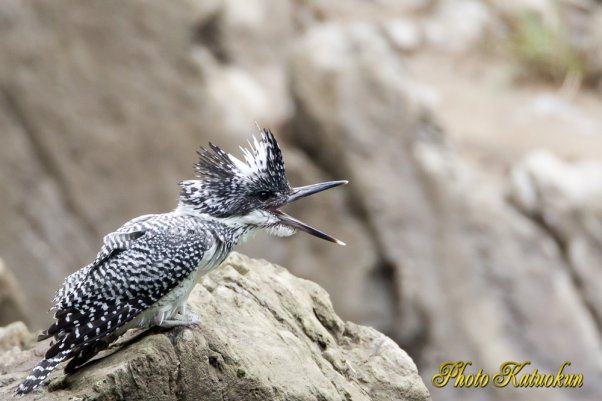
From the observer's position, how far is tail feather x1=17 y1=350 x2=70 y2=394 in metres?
5.73

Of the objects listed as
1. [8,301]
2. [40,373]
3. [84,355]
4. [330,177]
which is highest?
[330,177]

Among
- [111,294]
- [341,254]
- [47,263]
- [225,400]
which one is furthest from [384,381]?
[47,263]

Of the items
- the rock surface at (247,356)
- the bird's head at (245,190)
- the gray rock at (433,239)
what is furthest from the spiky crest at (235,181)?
the gray rock at (433,239)

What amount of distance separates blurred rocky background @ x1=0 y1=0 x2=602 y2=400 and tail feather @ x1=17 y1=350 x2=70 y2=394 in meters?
8.51

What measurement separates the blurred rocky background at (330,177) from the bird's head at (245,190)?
7.47m

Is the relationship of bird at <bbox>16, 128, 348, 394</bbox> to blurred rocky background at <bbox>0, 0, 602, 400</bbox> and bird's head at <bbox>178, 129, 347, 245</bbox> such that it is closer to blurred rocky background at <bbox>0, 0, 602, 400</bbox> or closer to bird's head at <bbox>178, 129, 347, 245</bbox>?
bird's head at <bbox>178, 129, 347, 245</bbox>

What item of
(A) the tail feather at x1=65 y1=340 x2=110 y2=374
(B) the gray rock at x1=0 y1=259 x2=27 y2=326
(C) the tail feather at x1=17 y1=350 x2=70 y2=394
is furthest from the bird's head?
(B) the gray rock at x1=0 y1=259 x2=27 y2=326

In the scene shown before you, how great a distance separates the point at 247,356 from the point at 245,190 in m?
1.16

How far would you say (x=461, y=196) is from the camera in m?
14.5

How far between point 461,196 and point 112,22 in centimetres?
580

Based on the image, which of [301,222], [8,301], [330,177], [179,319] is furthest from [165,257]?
[330,177]

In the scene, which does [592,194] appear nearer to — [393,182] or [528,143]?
[528,143]

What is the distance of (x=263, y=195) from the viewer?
6.69 meters

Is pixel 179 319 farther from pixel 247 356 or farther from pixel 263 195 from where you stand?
pixel 263 195
